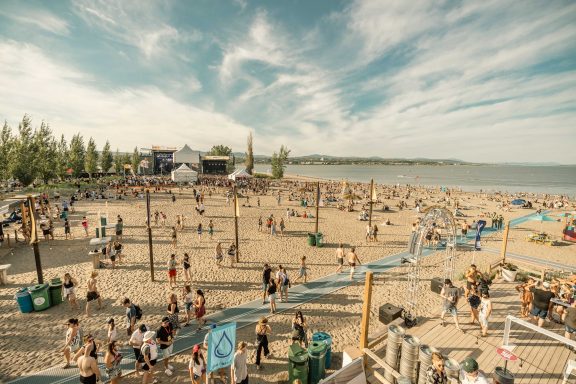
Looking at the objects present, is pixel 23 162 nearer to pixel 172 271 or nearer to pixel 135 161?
pixel 172 271

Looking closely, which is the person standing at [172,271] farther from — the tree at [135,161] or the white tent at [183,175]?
the tree at [135,161]

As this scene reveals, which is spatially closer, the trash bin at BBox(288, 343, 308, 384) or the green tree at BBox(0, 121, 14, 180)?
the trash bin at BBox(288, 343, 308, 384)

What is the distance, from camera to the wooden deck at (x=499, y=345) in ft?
21.6

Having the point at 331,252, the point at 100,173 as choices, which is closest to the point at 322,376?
the point at 331,252

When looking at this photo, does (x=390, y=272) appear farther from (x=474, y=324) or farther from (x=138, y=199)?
(x=138, y=199)

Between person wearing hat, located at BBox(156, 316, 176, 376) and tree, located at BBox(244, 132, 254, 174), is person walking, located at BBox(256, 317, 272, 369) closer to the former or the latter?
person wearing hat, located at BBox(156, 316, 176, 376)

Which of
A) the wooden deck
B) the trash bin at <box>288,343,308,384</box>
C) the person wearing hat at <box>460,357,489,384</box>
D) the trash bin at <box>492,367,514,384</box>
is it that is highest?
the person wearing hat at <box>460,357,489,384</box>

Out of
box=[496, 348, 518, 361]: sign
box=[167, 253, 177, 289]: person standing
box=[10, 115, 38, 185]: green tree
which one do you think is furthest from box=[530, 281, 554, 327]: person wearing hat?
box=[10, 115, 38, 185]: green tree

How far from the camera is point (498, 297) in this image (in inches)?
434

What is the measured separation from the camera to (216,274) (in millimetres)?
13523

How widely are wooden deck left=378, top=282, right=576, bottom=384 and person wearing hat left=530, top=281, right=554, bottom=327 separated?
593 millimetres

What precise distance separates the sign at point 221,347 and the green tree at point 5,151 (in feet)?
133

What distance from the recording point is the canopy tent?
7069cm

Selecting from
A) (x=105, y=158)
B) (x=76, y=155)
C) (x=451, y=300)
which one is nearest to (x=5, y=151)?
(x=76, y=155)
